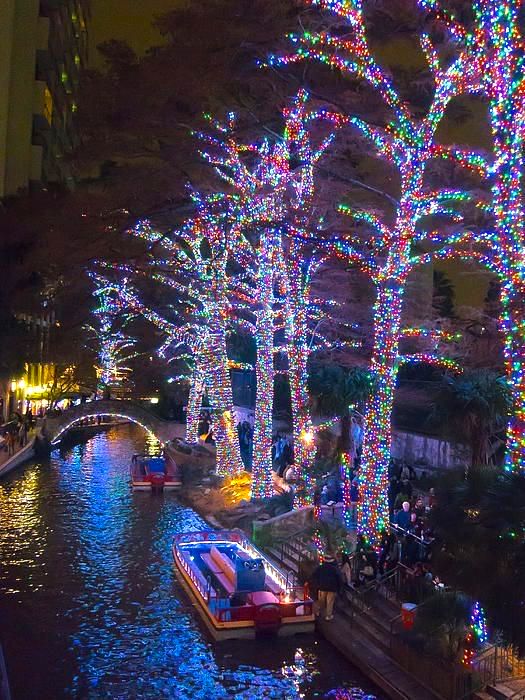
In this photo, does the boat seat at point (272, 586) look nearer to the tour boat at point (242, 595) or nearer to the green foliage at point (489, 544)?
→ the tour boat at point (242, 595)

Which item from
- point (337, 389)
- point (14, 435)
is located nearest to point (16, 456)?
point (14, 435)

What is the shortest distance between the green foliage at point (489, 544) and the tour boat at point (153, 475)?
66.9ft

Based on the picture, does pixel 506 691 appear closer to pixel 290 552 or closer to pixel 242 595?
pixel 242 595

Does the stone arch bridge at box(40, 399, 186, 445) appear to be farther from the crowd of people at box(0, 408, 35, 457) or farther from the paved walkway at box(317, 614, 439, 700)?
the paved walkway at box(317, 614, 439, 700)

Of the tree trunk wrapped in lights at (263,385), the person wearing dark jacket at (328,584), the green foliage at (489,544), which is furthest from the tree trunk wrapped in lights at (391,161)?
the green foliage at (489,544)

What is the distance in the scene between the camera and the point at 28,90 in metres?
44.5

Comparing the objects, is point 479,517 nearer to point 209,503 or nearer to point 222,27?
point 222,27

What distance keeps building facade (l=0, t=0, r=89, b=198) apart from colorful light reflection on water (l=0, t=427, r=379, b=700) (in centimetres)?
2365

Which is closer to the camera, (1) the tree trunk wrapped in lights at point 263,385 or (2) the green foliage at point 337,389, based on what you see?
(1) the tree trunk wrapped in lights at point 263,385

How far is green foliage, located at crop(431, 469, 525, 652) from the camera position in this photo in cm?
732

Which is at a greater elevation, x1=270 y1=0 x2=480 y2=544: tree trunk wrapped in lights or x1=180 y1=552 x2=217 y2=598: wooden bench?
x1=270 y1=0 x2=480 y2=544: tree trunk wrapped in lights

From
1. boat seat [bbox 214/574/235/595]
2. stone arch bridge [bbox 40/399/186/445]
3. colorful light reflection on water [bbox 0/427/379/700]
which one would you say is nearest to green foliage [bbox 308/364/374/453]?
colorful light reflection on water [bbox 0/427/379/700]

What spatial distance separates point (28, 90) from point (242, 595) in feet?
133

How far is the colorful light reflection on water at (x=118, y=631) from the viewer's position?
10.6 metres
